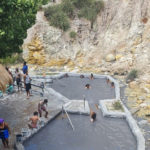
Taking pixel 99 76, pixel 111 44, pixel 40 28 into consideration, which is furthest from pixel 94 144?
pixel 40 28

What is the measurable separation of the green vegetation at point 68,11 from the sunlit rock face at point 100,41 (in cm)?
56

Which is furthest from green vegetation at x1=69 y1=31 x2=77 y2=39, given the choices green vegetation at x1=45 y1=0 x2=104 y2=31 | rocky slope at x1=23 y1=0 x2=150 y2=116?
green vegetation at x1=45 y1=0 x2=104 y2=31

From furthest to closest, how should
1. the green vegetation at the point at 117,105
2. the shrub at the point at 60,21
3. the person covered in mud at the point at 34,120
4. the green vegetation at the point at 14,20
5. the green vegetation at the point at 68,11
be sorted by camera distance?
the green vegetation at the point at 68,11, the shrub at the point at 60,21, the green vegetation at the point at 117,105, the person covered in mud at the point at 34,120, the green vegetation at the point at 14,20

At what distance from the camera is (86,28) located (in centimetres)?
2447

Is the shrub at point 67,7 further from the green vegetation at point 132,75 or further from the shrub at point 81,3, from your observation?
the green vegetation at point 132,75

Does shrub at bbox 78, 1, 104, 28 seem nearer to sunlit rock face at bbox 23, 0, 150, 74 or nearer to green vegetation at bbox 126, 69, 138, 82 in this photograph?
sunlit rock face at bbox 23, 0, 150, 74

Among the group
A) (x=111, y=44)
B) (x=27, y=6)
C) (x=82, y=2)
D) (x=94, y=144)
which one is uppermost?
(x=82, y=2)

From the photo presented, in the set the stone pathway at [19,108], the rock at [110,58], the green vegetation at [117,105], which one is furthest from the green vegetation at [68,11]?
the green vegetation at [117,105]

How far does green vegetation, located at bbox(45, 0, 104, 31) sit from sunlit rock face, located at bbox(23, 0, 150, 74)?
56 centimetres

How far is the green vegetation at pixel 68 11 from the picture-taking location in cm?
2369

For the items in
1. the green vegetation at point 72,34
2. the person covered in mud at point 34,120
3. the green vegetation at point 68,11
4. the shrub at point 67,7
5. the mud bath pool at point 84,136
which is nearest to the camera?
the mud bath pool at point 84,136

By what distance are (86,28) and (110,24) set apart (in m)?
2.65

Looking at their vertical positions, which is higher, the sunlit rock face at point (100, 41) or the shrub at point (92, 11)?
the shrub at point (92, 11)

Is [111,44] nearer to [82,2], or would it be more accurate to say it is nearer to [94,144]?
[82,2]
